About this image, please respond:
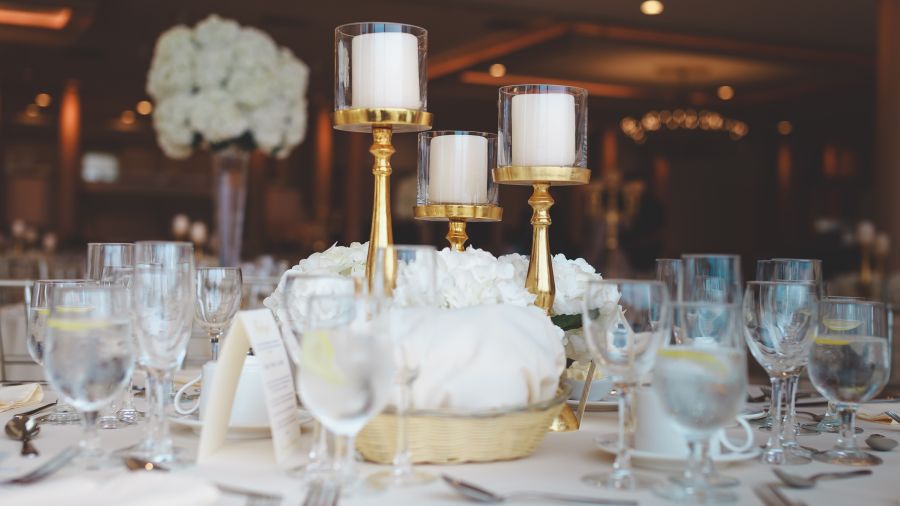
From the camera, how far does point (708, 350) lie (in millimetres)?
1048

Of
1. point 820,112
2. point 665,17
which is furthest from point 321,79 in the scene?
point 820,112

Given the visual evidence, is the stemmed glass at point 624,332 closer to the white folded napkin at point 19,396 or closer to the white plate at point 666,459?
the white plate at point 666,459

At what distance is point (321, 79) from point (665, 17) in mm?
4098

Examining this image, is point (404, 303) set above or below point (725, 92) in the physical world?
below

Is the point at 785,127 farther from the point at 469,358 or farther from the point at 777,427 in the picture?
the point at 469,358

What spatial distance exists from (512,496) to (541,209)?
60 cm

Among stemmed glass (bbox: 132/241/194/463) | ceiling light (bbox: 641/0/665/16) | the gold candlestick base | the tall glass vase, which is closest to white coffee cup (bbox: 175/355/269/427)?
stemmed glass (bbox: 132/241/194/463)

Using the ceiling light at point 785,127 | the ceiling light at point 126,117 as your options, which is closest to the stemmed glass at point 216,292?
the ceiling light at point 126,117

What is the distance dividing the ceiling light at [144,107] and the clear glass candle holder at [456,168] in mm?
9739

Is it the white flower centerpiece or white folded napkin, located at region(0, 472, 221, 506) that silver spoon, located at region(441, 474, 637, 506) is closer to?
white folded napkin, located at region(0, 472, 221, 506)

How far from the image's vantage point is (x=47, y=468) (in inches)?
42.4

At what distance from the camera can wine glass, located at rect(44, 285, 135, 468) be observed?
106cm

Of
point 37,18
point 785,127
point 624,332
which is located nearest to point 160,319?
point 624,332

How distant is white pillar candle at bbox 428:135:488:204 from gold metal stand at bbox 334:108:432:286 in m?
0.19
